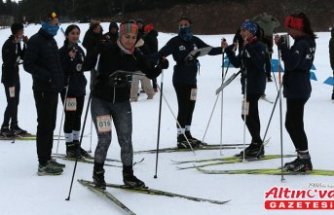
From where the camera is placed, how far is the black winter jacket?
7.82 metres

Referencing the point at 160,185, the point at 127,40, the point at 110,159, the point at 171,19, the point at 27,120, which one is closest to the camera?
the point at 127,40

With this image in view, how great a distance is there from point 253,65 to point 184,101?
56.2 inches

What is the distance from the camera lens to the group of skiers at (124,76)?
497 cm

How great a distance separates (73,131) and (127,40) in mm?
2344

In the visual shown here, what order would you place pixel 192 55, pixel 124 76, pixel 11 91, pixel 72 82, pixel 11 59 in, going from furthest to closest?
pixel 11 91
pixel 11 59
pixel 192 55
pixel 72 82
pixel 124 76

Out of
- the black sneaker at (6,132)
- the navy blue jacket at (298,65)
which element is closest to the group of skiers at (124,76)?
the navy blue jacket at (298,65)

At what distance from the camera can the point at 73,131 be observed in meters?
6.77

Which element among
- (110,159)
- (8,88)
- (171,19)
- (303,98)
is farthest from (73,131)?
(171,19)

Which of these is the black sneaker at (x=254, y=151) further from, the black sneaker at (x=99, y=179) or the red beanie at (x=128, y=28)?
the red beanie at (x=128, y=28)

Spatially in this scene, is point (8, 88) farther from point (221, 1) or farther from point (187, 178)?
point (221, 1)

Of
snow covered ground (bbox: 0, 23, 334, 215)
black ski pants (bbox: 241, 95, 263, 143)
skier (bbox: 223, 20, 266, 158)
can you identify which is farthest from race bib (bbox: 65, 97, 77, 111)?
black ski pants (bbox: 241, 95, 263, 143)

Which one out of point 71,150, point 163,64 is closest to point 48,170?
point 71,150

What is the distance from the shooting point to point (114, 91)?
495 centimetres

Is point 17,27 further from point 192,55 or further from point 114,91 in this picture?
point 114,91
